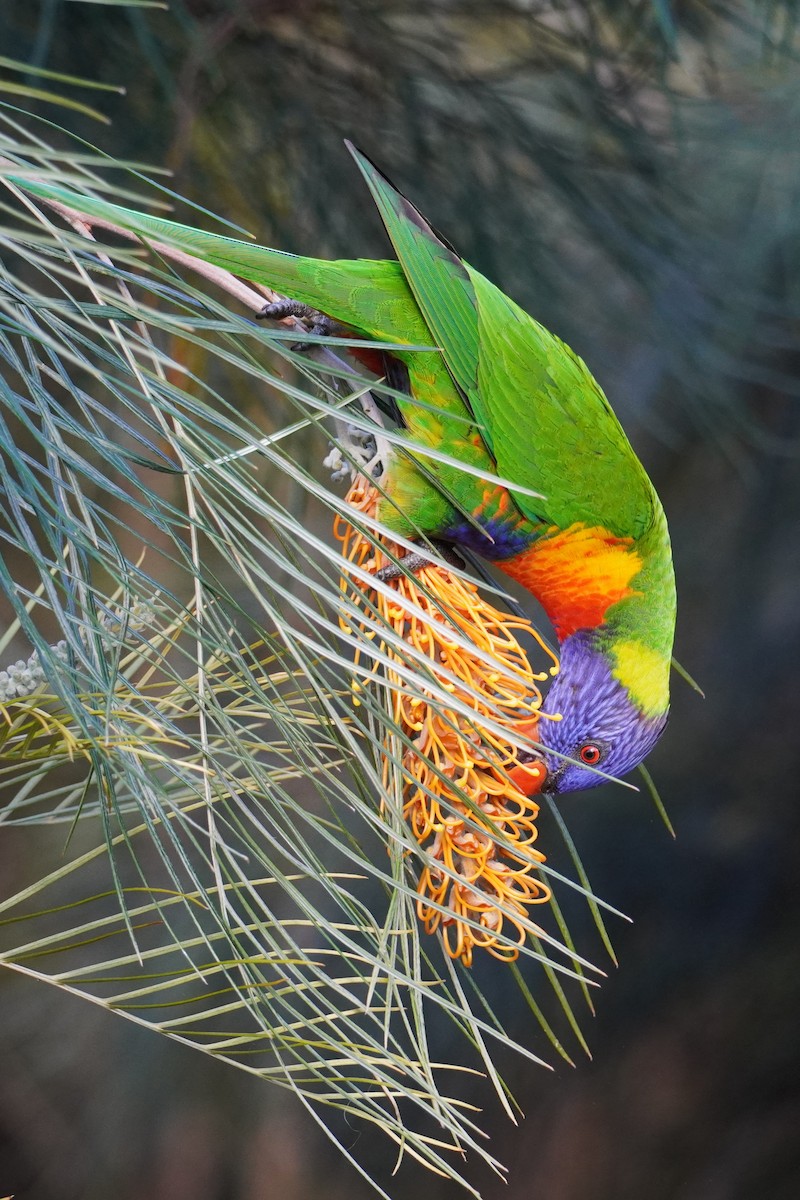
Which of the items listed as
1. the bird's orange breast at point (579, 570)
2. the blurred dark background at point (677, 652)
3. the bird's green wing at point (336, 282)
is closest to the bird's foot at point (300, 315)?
the bird's green wing at point (336, 282)

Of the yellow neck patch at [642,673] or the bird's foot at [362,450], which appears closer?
the bird's foot at [362,450]

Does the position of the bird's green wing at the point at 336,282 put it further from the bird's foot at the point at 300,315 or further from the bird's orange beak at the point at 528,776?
the bird's orange beak at the point at 528,776

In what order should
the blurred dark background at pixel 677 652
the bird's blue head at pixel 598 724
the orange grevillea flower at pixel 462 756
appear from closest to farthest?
the orange grevillea flower at pixel 462 756
the bird's blue head at pixel 598 724
the blurred dark background at pixel 677 652

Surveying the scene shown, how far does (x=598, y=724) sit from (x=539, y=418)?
6.6 inches

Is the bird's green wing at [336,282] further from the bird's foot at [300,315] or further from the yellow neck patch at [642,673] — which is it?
the yellow neck patch at [642,673]

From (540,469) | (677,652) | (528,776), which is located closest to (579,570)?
(540,469)

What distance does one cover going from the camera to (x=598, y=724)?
48 centimetres

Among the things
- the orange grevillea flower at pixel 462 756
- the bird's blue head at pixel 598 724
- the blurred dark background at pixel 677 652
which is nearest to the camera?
Answer: the orange grevillea flower at pixel 462 756

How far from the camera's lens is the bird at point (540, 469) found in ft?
1.60

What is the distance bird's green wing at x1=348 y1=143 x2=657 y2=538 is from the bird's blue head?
86 millimetres

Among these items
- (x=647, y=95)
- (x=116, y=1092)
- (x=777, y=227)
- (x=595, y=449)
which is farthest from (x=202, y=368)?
(x=116, y=1092)

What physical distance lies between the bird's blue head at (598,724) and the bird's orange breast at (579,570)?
0.04 meters

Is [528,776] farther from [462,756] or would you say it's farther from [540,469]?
[540,469]

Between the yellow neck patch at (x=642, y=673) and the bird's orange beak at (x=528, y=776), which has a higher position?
the bird's orange beak at (x=528, y=776)
